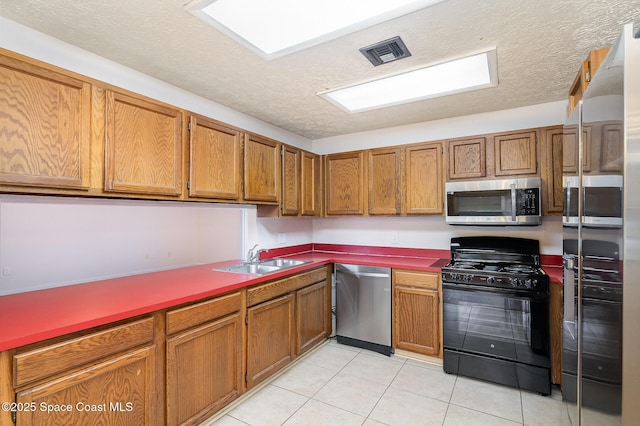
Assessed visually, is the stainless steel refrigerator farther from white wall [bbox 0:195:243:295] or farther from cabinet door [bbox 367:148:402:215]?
white wall [bbox 0:195:243:295]

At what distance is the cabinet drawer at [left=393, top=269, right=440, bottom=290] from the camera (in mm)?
2826

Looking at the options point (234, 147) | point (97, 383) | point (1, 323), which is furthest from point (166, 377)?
point (234, 147)

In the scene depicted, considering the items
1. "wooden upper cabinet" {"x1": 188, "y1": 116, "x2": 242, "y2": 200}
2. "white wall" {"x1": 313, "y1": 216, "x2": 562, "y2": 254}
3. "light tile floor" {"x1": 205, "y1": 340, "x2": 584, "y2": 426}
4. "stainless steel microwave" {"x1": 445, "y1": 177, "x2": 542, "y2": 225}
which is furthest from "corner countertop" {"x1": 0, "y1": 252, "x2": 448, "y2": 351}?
"stainless steel microwave" {"x1": 445, "y1": 177, "x2": 542, "y2": 225}

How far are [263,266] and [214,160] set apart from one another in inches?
47.9

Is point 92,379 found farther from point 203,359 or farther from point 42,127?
point 42,127

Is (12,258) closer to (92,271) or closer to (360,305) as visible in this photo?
(92,271)

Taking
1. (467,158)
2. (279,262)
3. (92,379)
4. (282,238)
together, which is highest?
(467,158)

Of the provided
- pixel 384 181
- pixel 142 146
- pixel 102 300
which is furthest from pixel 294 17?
pixel 384 181

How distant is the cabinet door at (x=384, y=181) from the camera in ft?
10.8

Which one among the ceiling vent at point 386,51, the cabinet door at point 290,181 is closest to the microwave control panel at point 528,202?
the ceiling vent at point 386,51

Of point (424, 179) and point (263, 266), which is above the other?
point (424, 179)

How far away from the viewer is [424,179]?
3.17 meters

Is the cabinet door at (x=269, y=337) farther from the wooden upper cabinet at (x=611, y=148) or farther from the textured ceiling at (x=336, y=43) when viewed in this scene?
the wooden upper cabinet at (x=611, y=148)

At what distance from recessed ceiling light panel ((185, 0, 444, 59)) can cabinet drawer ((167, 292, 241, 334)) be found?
160 centimetres
